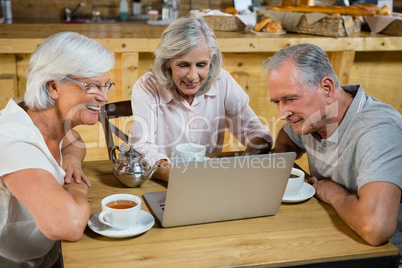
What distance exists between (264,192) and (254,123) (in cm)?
90

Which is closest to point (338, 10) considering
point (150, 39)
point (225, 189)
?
point (150, 39)

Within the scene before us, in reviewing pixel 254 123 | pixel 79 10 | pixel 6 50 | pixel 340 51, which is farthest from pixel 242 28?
pixel 79 10

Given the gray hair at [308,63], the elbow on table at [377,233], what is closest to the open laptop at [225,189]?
the elbow on table at [377,233]

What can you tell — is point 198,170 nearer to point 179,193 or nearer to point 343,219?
point 179,193

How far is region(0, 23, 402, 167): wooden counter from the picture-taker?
2.58 metres

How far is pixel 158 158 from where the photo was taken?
5.89 ft

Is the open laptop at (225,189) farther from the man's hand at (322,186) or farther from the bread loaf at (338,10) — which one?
the bread loaf at (338,10)

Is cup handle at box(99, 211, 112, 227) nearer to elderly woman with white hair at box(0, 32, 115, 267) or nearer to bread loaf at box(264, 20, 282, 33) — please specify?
elderly woman with white hair at box(0, 32, 115, 267)

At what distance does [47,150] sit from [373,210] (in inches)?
37.2

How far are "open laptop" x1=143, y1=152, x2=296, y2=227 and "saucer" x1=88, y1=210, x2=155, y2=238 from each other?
4 centimetres

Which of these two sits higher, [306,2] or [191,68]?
[306,2]

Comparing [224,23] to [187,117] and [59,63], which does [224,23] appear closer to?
[187,117]

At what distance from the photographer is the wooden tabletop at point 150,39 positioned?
8.21 ft

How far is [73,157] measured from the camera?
1.67 m
